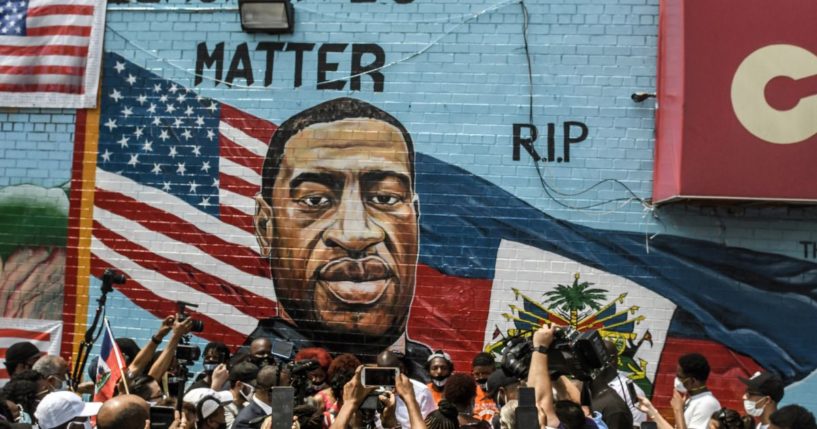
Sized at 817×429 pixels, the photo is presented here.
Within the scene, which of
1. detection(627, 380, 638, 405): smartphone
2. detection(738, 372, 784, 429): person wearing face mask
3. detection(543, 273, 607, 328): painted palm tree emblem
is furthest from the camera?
detection(543, 273, 607, 328): painted palm tree emblem

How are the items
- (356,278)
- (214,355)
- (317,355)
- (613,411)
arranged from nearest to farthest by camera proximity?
(613,411)
(214,355)
(317,355)
(356,278)

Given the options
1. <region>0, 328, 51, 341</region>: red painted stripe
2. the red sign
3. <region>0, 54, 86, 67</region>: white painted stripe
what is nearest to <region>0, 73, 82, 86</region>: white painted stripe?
<region>0, 54, 86, 67</region>: white painted stripe

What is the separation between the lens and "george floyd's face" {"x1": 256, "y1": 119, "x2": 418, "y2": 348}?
11.4 m

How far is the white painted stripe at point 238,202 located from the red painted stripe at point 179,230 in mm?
408

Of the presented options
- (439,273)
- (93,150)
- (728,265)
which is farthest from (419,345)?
(93,150)

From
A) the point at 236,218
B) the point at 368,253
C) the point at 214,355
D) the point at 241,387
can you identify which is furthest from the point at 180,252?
the point at 241,387

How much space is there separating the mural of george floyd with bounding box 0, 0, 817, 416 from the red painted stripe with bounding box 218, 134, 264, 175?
2 cm

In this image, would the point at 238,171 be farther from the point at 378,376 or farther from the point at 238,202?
the point at 378,376

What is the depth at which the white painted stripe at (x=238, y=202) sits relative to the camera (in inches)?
459

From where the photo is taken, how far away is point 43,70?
12.0 meters

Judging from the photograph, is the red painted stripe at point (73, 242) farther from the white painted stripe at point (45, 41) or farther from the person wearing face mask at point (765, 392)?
the person wearing face mask at point (765, 392)

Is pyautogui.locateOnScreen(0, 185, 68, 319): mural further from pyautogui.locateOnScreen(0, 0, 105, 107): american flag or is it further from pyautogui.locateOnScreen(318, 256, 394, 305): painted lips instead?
pyautogui.locateOnScreen(318, 256, 394, 305): painted lips

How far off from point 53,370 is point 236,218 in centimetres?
359

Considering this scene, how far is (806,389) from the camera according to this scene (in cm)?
1077
